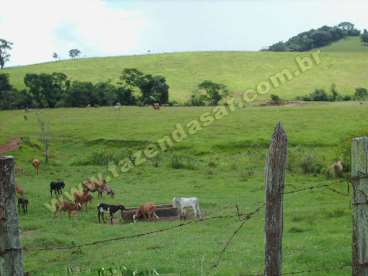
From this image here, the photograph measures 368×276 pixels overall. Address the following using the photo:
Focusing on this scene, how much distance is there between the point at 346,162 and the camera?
37.6 m

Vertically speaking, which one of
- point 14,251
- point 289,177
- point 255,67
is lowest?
point 289,177

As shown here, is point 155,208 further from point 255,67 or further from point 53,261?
point 255,67

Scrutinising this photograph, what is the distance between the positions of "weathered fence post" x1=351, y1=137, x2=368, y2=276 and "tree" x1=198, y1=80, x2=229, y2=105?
85554 millimetres

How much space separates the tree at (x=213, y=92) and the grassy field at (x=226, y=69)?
4.03 meters

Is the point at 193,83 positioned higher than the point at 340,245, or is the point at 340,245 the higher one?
the point at 193,83

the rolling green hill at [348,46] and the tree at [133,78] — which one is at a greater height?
the rolling green hill at [348,46]

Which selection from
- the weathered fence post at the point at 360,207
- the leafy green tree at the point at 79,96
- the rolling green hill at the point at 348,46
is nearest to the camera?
the weathered fence post at the point at 360,207

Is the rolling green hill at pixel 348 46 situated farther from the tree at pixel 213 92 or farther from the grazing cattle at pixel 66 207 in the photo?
the grazing cattle at pixel 66 207

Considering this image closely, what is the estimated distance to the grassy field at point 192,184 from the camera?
51.9 ft

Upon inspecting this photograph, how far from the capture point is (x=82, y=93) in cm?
8812

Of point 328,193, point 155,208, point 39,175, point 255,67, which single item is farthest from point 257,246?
point 255,67

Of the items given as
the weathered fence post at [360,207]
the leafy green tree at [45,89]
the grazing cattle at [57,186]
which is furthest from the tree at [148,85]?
the weathered fence post at [360,207]

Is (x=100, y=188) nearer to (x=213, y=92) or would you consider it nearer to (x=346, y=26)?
(x=213, y=92)

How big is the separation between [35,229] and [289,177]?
65.6ft
